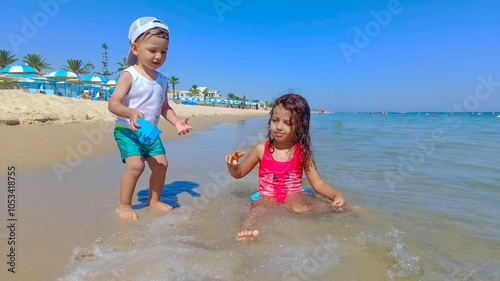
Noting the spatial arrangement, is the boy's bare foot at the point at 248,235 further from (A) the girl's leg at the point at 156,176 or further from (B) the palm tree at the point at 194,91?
Result: (B) the palm tree at the point at 194,91

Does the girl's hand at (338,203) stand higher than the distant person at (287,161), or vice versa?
the distant person at (287,161)

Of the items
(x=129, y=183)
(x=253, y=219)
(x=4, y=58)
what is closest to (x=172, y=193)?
(x=129, y=183)

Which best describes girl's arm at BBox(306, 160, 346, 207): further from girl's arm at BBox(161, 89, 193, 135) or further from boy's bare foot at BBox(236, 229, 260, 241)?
girl's arm at BBox(161, 89, 193, 135)

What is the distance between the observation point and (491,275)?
1781 millimetres

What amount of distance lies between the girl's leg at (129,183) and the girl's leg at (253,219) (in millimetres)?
856

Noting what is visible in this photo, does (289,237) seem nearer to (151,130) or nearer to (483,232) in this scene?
(151,130)

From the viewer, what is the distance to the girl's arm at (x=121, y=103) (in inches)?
100

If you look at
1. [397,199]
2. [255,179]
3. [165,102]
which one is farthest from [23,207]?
[397,199]

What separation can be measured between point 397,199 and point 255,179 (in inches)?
65.5

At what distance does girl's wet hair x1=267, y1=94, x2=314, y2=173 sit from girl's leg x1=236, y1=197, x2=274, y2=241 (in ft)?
1.58

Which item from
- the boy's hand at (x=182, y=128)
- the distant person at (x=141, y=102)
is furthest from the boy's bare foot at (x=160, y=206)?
the boy's hand at (x=182, y=128)

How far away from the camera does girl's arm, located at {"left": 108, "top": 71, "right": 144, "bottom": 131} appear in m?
2.55

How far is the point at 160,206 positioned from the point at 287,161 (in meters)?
1.11

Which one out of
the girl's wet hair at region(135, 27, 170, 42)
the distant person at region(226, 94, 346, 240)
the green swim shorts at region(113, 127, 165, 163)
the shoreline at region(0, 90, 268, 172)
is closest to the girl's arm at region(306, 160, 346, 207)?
the distant person at region(226, 94, 346, 240)
